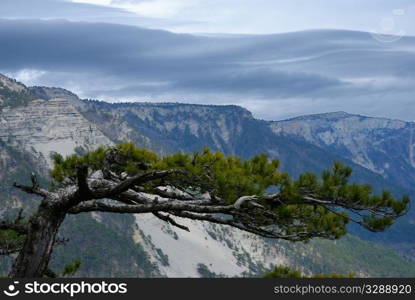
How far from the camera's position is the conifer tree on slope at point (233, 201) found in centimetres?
1920

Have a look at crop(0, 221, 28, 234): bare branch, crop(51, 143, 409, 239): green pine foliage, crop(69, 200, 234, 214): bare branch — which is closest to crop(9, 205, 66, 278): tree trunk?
crop(69, 200, 234, 214): bare branch

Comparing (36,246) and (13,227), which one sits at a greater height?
(36,246)

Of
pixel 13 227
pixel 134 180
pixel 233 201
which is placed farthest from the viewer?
pixel 13 227

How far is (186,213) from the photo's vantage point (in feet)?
68.8

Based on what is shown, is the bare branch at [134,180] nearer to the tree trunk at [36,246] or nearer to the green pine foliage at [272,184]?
the green pine foliage at [272,184]

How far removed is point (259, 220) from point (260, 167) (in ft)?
6.93

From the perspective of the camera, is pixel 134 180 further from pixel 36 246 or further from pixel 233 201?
pixel 36 246

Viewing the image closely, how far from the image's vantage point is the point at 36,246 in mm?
19109

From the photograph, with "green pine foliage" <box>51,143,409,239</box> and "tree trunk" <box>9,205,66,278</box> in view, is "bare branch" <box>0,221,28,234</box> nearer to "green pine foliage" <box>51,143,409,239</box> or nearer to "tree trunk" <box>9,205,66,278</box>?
"green pine foliage" <box>51,143,409,239</box>

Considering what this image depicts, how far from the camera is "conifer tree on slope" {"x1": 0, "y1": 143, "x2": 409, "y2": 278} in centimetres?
1920

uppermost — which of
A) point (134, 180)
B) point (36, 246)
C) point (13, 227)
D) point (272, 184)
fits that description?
point (134, 180)

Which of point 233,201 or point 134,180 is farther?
point 233,201

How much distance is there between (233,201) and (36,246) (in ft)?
19.5

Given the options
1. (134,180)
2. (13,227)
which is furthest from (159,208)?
(13,227)
